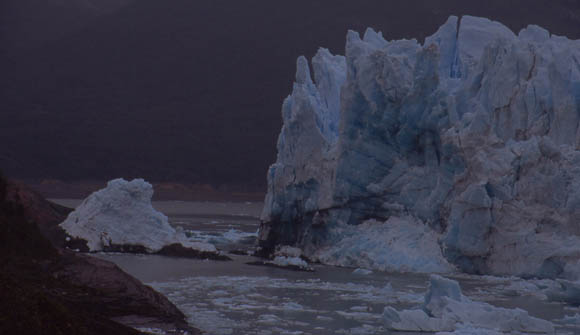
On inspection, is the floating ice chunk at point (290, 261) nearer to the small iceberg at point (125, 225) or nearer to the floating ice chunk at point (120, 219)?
the small iceberg at point (125, 225)

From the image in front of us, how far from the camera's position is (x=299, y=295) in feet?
46.2

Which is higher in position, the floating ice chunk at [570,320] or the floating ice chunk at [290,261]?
the floating ice chunk at [290,261]

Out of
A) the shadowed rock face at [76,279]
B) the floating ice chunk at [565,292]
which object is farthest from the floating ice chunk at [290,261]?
the shadowed rock face at [76,279]

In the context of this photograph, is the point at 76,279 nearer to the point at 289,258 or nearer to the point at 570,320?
the point at 570,320

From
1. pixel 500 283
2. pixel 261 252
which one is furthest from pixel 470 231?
pixel 261 252

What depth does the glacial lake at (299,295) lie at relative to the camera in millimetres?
11164

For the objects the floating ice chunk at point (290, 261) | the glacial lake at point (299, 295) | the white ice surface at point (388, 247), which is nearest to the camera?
the glacial lake at point (299, 295)

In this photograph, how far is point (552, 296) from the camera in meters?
13.7

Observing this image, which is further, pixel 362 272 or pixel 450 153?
pixel 450 153

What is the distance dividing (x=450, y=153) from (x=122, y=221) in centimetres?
880

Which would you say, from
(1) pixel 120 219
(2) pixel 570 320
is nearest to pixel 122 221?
(1) pixel 120 219

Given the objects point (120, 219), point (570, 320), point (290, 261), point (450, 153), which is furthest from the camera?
point (120, 219)

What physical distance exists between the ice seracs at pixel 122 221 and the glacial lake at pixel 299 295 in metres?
1.44

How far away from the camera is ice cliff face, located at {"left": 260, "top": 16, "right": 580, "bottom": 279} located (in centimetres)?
1633
